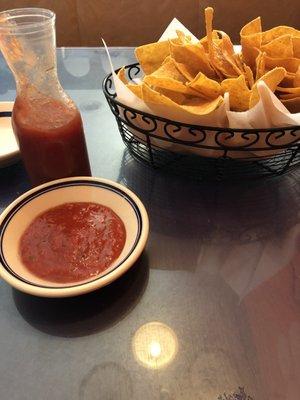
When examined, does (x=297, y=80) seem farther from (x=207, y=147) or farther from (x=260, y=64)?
(x=207, y=147)

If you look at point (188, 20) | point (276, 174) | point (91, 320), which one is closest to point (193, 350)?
point (91, 320)

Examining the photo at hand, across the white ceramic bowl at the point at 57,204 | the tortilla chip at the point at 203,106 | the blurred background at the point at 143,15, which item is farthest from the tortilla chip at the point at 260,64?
the blurred background at the point at 143,15

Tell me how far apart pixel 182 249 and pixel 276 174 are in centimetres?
25

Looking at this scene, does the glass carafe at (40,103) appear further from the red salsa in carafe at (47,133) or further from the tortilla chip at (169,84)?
the tortilla chip at (169,84)

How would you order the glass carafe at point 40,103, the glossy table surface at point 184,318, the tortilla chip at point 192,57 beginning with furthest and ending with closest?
the tortilla chip at point 192,57
the glass carafe at point 40,103
the glossy table surface at point 184,318

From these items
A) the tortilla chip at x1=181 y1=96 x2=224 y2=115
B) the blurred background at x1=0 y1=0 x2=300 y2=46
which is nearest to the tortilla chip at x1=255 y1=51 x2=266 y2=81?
the tortilla chip at x1=181 y1=96 x2=224 y2=115

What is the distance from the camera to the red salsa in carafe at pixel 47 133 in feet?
2.25

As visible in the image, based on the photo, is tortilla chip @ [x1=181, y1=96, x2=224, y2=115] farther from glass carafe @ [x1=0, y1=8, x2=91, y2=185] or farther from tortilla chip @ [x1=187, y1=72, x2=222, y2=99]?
glass carafe @ [x1=0, y1=8, x2=91, y2=185]

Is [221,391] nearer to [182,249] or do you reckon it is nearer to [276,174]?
[182,249]

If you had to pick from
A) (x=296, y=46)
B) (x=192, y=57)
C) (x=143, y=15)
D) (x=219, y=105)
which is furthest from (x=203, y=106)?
(x=143, y=15)

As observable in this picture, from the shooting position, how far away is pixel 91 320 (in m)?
0.55

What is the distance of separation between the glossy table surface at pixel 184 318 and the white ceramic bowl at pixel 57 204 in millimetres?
53

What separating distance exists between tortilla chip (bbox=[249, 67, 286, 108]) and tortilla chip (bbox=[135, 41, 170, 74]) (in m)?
0.25

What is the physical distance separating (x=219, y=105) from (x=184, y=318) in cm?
35
